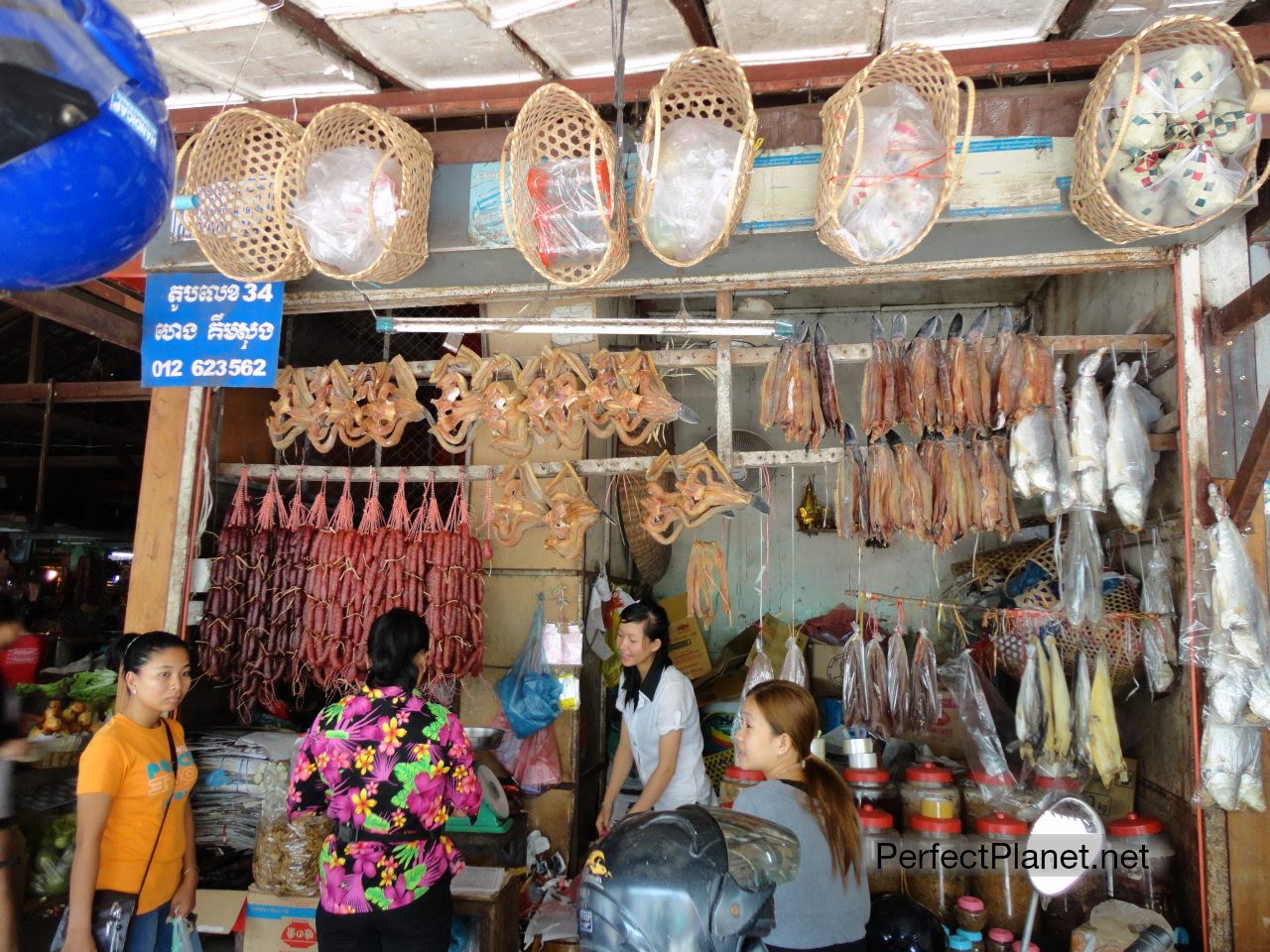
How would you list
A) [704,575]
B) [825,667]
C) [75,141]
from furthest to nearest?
[825,667], [704,575], [75,141]

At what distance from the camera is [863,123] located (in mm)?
3256

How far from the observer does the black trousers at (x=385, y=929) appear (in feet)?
9.55

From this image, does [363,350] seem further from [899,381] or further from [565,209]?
[899,381]

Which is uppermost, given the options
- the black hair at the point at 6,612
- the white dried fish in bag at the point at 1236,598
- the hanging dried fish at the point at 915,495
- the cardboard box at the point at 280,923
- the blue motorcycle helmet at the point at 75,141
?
the blue motorcycle helmet at the point at 75,141

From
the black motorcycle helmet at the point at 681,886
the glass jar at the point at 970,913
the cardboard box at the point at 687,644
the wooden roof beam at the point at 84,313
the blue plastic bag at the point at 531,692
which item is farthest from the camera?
the cardboard box at the point at 687,644

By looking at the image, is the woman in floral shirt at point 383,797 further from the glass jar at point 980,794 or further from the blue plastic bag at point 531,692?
the glass jar at point 980,794

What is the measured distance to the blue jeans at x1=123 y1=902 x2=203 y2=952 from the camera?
9.75 ft

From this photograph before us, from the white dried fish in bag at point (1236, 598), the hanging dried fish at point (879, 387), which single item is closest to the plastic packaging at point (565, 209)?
the hanging dried fish at point (879, 387)

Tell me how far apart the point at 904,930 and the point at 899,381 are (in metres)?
2.32

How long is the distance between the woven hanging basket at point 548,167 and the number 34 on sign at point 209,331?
60.2 inches

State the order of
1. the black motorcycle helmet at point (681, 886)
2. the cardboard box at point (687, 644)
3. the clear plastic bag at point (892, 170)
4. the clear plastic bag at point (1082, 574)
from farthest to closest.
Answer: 1. the cardboard box at point (687, 644)
2. the clear plastic bag at point (1082, 574)
3. the clear plastic bag at point (892, 170)
4. the black motorcycle helmet at point (681, 886)

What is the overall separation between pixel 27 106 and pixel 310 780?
2.37m

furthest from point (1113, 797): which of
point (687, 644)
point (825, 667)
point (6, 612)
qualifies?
point (6, 612)

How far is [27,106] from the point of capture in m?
1.37
